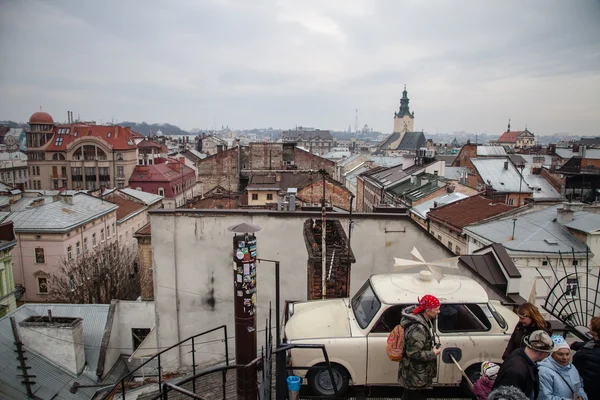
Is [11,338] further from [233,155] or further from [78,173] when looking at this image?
[78,173]

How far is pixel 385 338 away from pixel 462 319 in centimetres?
124

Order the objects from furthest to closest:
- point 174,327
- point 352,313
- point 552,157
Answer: point 552,157 < point 174,327 < point 352,313

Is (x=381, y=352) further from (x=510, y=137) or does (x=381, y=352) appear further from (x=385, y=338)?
(x=510, y=137)

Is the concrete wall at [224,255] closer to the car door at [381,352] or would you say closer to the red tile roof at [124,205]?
the car door at [381,352]

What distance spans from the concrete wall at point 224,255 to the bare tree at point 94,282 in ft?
43.9

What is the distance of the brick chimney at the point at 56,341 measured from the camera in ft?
44.5

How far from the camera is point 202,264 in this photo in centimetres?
1345

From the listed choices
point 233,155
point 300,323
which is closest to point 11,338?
point 300,323

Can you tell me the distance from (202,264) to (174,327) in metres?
2.37

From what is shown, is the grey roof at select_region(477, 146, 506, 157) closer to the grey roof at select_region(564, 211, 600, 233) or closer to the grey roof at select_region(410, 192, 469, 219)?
the grey roof at select_region(410, 192, 469, 219)

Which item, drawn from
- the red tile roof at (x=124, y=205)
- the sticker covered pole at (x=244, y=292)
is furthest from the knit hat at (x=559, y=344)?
the red tile roof at (x=124, y=205)

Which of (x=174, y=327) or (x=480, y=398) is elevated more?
(x=480, y=398)

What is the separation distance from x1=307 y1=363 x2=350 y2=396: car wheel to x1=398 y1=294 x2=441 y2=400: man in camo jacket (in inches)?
44.2

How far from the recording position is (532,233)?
20000 millimetres
